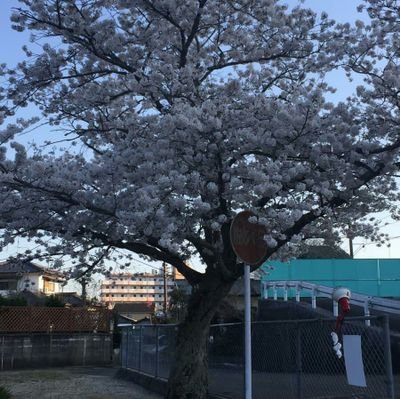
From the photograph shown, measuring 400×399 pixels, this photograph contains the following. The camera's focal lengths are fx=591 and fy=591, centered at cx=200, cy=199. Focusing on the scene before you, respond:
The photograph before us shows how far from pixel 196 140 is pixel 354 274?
17.7 meters

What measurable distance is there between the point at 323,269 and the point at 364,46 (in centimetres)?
1686

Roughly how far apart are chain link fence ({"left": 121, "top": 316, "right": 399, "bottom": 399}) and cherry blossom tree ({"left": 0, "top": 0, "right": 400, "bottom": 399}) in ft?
2.95

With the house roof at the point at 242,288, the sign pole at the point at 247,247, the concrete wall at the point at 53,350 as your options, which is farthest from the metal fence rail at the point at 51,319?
the sign pole at the point at 247,247

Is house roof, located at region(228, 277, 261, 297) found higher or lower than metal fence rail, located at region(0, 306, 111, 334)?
higher

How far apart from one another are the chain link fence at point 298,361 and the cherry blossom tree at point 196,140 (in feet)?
2.95

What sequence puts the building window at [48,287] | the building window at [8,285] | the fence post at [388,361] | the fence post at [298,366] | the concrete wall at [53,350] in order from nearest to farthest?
the fence post at [388,361]
the fence post at [298,366]
the concrete wall at [53,350]
the building window at [8,285]
the building window at [48,287]

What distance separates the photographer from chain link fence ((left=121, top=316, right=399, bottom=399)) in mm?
7430

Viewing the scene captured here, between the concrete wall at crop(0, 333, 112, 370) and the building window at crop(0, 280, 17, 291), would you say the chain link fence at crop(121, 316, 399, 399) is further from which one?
the building window at crop(0, 280, 17, 291)

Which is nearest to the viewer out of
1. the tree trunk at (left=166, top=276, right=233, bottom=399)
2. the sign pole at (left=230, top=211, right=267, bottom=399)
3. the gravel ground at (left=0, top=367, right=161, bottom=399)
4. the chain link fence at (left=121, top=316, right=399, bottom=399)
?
the chain link fence at (left=121, top=316, right=399, bottom=399)

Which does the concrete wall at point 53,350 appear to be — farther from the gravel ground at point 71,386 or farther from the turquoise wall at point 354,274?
the turquoise wall at point 354,274

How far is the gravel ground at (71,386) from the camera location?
1355cm

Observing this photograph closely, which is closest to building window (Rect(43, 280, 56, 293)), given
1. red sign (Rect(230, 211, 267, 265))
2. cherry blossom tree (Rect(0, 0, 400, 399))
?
cherry blossom tree (Rect(0, 0, 400, 399))

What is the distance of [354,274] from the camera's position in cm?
2492

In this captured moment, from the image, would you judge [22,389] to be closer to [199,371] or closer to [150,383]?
[150,383]
